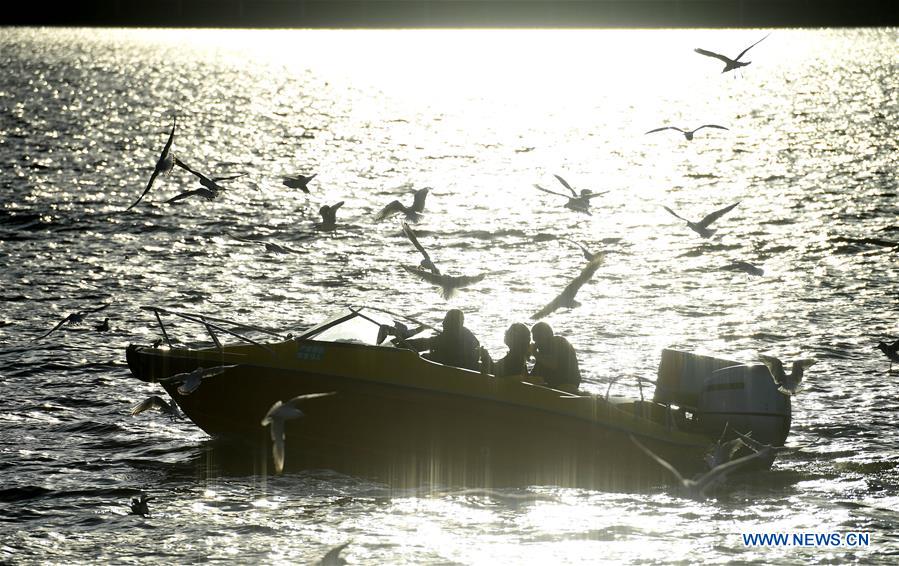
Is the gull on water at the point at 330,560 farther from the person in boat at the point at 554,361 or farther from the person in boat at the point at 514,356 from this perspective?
the person in boat at the point at 554,361

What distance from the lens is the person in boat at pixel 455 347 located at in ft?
47.8

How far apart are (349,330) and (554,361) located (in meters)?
2.54

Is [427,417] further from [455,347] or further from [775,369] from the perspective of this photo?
[775,369]

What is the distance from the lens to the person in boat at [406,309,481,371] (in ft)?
47.8

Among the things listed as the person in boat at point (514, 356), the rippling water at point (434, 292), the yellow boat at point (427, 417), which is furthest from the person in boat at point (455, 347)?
the rippling water at point (434, 292)

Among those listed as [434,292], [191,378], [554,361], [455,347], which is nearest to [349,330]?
[455,347]

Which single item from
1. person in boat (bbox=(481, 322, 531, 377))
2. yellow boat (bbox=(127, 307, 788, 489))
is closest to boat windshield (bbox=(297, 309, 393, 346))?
yellow boat (bbox=(127, 307, 788, 489))

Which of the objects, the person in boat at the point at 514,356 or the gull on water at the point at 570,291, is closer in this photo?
the person in boat at the point at 514,356

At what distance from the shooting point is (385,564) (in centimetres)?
1209

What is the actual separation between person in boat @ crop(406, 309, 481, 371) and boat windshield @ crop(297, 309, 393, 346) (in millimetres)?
797

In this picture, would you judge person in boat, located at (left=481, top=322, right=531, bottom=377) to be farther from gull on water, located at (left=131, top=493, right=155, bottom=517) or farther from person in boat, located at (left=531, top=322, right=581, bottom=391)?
gull on water, located at (left=131, top=493, right=155, bottom=517)

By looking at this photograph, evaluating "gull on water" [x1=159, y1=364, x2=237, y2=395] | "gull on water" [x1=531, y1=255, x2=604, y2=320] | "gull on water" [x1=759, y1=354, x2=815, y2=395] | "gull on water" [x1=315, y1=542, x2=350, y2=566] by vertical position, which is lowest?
"gull on water" [x1=315, y1=542, x2=350, y2=566]

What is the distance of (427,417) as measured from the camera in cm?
1426

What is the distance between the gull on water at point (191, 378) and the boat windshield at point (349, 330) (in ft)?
3.46
